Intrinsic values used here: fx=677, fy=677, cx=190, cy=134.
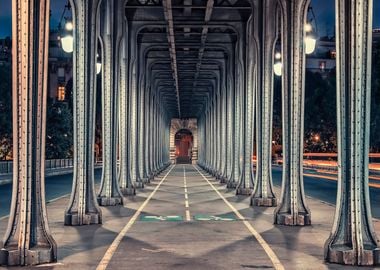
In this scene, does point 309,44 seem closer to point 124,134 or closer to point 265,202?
point 265,202

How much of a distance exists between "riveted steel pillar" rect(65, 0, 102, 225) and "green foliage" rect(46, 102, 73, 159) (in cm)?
5583

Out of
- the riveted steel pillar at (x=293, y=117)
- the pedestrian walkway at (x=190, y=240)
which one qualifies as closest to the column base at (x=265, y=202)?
the pedestrian walkway at (x=190, y=240)

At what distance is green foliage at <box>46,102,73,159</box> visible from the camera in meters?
74.2

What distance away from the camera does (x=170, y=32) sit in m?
36.7

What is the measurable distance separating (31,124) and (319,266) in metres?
5.61

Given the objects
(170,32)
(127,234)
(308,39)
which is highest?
(170,32)

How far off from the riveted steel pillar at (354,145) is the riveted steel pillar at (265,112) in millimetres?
12652

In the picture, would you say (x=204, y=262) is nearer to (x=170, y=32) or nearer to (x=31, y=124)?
(x=31, y=124)

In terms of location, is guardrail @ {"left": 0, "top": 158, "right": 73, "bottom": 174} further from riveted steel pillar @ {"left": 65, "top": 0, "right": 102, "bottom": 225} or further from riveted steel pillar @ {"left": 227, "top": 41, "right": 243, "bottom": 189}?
riveted steel pillar @ {"left": 65, "top": 0, "right": 102, "bottom": 225}

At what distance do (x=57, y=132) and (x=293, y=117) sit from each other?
192 ft

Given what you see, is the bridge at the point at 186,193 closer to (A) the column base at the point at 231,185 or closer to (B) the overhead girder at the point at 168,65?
(A) the column base at the point at 231,185

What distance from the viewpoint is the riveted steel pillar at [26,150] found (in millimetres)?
11766

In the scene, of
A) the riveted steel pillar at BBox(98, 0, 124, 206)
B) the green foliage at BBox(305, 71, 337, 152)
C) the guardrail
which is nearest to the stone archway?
the green foliage at BBox(305, 71, 337, 152)

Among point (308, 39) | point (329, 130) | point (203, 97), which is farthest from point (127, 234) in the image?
point (329, 130)
